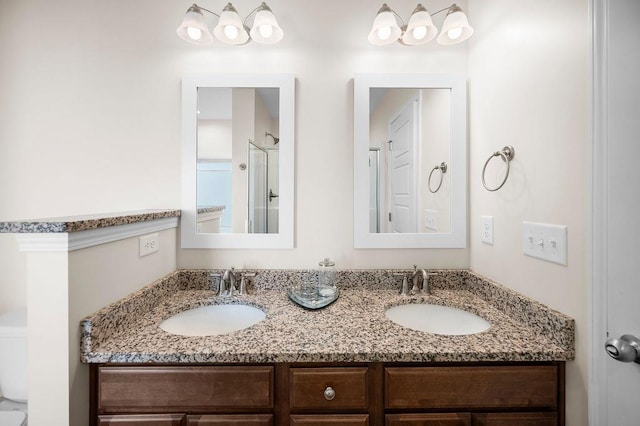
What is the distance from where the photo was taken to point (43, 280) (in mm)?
855

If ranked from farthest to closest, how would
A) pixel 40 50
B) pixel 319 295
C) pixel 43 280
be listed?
pixel 40 50 → pixel 319 295 → pixel 43 280

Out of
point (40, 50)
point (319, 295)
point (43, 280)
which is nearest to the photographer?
point (43, 280)

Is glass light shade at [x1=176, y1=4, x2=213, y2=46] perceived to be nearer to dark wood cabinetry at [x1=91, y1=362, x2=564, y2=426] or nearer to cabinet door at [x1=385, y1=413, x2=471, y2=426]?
dark wood cabinetry at [x1=91, y1=362, x2=564, y2=426]

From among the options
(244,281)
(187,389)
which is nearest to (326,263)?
(244,281)

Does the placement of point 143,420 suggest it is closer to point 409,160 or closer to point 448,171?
point 409,160

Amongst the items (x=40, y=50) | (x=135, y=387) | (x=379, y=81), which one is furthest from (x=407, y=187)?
(x=40, y=50)

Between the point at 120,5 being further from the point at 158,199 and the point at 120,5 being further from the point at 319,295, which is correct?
the point at 319,295

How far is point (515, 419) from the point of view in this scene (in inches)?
35.9

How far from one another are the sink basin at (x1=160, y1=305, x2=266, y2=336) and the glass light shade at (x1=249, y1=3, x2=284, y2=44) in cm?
128

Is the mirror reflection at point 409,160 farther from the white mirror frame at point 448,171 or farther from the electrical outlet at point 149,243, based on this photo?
the electrical outlet at point 149,243

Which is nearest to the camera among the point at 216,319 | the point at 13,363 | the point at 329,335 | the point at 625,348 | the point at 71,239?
the point at 625,348

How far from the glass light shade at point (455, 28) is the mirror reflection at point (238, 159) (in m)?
0.86

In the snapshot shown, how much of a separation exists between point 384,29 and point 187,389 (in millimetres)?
1659

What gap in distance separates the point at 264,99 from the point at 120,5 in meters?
0.88
